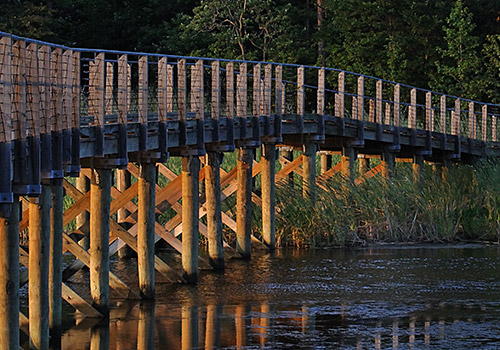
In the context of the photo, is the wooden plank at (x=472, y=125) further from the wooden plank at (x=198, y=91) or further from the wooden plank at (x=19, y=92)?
the wooden plank at (x=19, y=92)

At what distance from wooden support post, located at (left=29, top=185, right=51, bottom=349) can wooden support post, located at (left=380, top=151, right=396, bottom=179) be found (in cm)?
1623

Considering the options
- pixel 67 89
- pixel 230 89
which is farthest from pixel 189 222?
pixel 67 89

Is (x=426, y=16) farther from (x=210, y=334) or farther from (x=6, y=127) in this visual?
(x=6, y=127)

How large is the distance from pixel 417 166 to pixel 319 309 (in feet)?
44.6

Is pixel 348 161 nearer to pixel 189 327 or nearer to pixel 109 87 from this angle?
pixel 109 87

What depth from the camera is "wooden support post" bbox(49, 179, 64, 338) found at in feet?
51.6

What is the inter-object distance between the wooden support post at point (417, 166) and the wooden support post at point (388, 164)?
2.34 ft

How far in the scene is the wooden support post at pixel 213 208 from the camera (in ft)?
76.7

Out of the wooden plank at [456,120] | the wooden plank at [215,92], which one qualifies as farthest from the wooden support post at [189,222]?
the wooden plank at [456,120]

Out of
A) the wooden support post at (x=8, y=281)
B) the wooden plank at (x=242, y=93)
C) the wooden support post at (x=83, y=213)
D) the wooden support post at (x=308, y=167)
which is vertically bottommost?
the wooden support post at (x=8, y=281)

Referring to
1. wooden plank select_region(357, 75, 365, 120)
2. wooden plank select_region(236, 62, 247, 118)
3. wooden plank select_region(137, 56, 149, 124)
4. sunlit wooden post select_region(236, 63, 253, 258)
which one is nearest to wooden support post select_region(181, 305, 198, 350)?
wooden plank select_region(137, 56, 149, 124)

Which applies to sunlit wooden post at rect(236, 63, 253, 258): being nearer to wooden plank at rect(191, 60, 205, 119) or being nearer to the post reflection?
wooden plank at rect(191, 60, 205, 119)

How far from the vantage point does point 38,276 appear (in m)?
14.5

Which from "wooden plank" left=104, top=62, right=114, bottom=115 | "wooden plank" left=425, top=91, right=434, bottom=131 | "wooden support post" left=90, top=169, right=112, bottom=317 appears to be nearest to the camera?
"wooden support post" left=90, top=169, right=112, bottom=317
